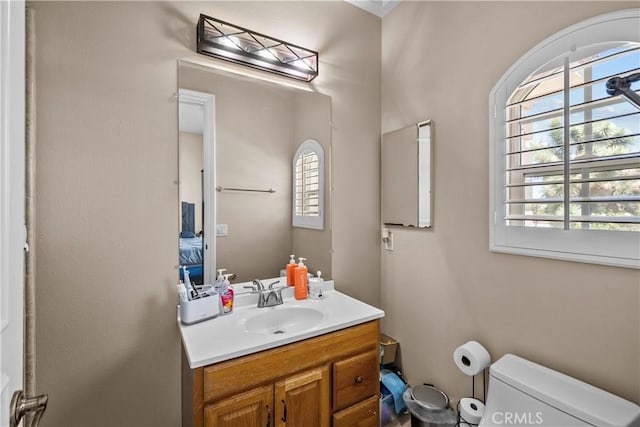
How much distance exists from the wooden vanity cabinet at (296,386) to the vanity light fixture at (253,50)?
137 cm

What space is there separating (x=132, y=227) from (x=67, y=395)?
69 cm

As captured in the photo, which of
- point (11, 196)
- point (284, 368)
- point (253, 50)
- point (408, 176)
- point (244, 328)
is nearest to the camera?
point (11, 196)

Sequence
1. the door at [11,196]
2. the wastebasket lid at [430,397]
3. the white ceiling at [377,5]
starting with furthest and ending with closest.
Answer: the white ceiling at [377,5], the wastebasket lid at [430,397], the door at [11,196]

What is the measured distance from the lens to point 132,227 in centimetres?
127

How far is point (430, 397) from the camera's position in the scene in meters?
1.55

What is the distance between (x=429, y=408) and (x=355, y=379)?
1.45 feet

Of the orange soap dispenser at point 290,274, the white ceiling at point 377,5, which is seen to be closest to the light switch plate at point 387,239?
the orange soap dispenser at point 290,274

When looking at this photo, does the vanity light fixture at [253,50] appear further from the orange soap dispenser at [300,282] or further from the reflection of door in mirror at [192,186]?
the orange soap dispenser at [300,282]

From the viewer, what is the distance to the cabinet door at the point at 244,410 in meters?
1.03

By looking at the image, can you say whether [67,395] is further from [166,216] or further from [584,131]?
[584,131]

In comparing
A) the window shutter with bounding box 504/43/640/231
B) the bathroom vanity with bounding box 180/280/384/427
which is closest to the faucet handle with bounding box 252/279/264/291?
the bathroom vanity with bounding box 180/280/384/427

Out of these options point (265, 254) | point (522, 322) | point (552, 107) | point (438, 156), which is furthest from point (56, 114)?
point (522, 322)

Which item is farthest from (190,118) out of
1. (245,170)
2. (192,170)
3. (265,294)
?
(265,294)

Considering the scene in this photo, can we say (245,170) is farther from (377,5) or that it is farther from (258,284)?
(377,5)
